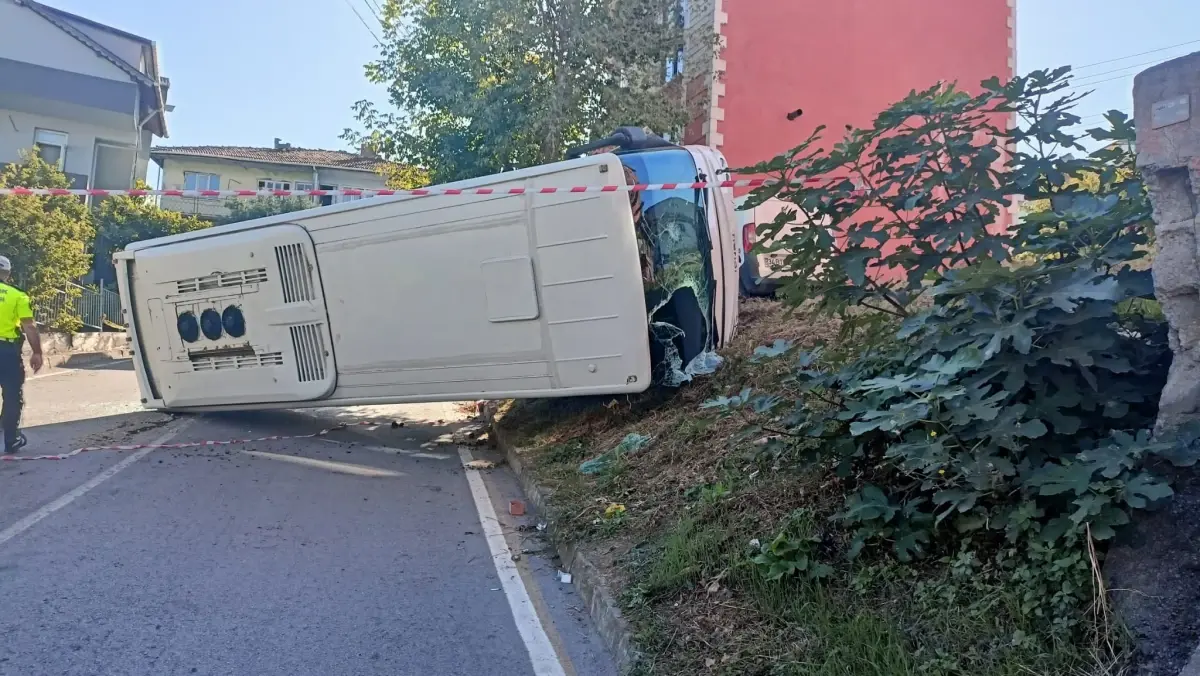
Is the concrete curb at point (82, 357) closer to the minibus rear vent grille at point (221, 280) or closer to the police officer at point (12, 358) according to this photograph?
the minibus rear vent grille at point (221, 280)

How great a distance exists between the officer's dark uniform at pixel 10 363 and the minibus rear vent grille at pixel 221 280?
1760 millimetres

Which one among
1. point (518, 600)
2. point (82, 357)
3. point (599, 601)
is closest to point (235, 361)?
point (518, 600)

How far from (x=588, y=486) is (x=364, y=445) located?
12.1 feet

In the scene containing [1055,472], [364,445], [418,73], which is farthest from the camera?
[418,73]

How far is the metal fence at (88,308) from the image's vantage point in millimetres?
17830

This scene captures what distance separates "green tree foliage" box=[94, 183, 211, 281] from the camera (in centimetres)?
2544

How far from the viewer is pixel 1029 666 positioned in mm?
2895

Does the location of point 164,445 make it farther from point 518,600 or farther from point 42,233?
point 42,233

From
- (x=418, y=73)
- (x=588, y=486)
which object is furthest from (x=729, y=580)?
(x=418, y=73)

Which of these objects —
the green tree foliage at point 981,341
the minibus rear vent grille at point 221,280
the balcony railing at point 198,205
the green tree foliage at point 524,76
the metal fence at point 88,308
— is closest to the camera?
the green tree foliage at point 981,341

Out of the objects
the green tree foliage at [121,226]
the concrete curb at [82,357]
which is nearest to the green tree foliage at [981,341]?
the concrete curb at [82,357]

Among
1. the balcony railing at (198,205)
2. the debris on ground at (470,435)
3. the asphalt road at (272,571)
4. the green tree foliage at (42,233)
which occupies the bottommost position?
the debris on ground at (470,435)

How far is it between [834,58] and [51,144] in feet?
78.1

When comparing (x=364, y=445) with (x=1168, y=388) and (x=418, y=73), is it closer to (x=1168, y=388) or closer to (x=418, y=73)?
(x=418, y=73)
